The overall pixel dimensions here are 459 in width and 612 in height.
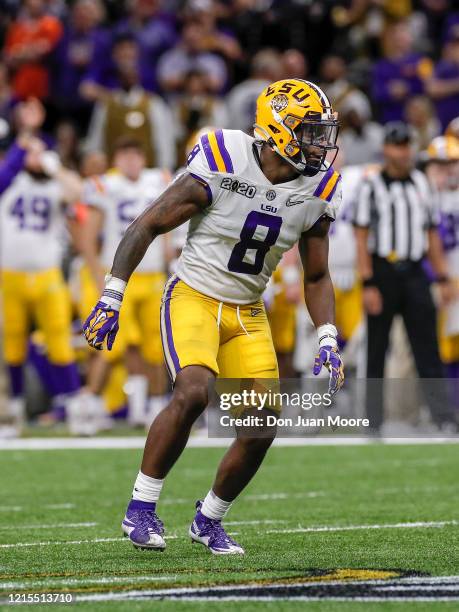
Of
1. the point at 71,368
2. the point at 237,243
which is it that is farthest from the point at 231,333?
the point at 71,368

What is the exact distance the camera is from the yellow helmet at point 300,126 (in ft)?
16.1

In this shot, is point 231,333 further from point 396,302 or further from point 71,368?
point 71,368

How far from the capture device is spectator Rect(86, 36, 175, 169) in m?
12.1

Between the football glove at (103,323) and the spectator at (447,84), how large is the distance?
8.55 meters

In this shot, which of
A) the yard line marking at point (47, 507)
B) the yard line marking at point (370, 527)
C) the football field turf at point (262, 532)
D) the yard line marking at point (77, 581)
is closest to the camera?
the football field turf at point (262, 532)

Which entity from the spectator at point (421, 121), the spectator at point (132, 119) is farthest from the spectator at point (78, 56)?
the spectator at point (421, 121)

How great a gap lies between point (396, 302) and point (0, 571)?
200 inches

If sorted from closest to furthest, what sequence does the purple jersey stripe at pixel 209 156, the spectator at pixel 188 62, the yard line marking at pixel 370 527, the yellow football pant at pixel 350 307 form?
the purple jersey stripe at pixel 209 156, the yard line marking at pixel 370 527, the yellow football pant at pixel 350 307, the spectator at pixel 188 62

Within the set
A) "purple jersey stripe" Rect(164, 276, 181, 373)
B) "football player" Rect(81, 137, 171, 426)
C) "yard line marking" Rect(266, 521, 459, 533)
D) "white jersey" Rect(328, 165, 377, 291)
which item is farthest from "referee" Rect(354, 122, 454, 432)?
"purple jersey stripe" Rect(164, 276, 181, 373)

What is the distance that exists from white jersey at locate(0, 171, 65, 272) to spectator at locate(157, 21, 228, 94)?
3256 millimetres

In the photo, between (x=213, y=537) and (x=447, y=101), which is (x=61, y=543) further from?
(x=447, y=101)

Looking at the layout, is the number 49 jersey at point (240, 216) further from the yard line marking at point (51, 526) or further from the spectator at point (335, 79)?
the spectator at point (335, 79)

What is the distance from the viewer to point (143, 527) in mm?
4738

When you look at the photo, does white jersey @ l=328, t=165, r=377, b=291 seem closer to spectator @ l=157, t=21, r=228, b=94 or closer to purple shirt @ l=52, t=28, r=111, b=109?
spectator @ l=157, t=21, r=228, b=94
